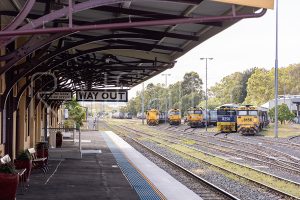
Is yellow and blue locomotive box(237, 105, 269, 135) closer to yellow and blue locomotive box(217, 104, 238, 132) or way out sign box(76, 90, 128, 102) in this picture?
yellow and blue locomotive box(217, 104, 238, 132)

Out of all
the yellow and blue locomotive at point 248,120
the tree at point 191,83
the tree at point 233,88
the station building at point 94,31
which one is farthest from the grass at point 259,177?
the tree at point 191,83

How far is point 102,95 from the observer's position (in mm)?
22000

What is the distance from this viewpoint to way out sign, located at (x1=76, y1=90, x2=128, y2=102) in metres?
22.0

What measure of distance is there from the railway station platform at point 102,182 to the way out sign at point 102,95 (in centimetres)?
412

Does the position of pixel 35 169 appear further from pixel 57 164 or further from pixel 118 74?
pixel 118 74

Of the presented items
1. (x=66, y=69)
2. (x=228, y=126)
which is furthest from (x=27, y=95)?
(x=228, y=126)

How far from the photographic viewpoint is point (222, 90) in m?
131

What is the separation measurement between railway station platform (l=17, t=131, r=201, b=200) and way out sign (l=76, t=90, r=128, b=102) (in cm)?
412

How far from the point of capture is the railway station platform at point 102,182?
429 inches

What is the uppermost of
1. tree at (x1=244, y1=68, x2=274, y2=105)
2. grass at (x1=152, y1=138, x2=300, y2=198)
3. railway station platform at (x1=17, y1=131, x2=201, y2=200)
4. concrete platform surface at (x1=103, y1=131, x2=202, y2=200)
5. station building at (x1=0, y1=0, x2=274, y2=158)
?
tree at (x1=244, y1=68, x2=274, y2=105)

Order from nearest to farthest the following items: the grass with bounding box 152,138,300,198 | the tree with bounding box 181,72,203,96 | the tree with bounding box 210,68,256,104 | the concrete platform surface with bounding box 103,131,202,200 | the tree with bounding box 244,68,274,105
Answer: the concrete platform surface with bounding box 103,131,202,200
the grass with bounding box 152,138,300,198
the tree with bounding box 244,68,274,105
the tree with bounding box 210,68,256,104
the tree with bounding box 181,72,203,96

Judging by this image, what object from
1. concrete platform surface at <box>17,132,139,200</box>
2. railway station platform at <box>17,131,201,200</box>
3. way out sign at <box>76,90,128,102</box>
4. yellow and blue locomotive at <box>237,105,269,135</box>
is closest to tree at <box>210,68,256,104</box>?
yellow and blue locomotive at <box>237,105,269,135</box>

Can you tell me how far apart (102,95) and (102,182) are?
31.0 feet

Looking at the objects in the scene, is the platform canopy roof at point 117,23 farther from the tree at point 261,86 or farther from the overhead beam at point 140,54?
the tree at point 261,86
